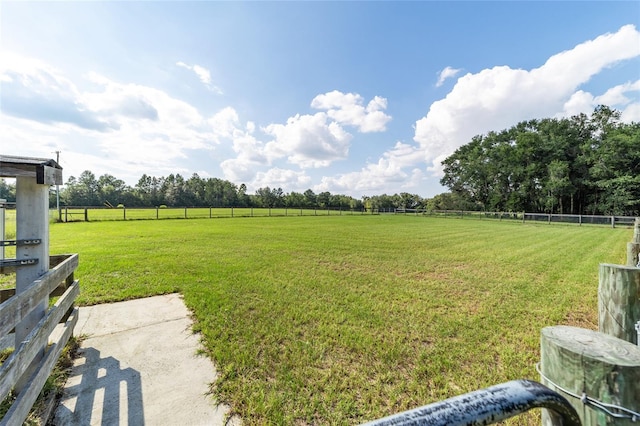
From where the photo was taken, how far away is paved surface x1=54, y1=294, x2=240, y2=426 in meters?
1.85

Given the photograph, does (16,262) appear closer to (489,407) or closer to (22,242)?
(22,242)

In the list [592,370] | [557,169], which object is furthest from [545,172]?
[592,370]

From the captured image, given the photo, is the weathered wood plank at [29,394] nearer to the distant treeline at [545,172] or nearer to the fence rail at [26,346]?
the fence rail at [26,346]

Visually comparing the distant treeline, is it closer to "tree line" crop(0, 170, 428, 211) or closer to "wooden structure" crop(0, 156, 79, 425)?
"tree line" crop(0, 170, 428, 211)

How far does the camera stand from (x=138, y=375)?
7.48 ft

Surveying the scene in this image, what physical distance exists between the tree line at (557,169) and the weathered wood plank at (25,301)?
131ft

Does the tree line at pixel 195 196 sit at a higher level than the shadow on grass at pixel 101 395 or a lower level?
higher

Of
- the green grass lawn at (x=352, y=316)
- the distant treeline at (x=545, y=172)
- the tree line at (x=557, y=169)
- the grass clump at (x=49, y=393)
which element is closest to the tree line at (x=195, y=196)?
the distant treeline at (x=545, y=172)

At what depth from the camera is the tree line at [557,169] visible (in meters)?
27.4

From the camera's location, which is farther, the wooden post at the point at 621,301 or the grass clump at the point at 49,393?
the grass clump at the point at 49,393

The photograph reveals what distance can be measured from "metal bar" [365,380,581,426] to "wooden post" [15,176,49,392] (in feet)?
8.97

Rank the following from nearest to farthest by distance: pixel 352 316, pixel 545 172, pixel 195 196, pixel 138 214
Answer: pixel 352 316 → pixel 138 214 → pixel 545 172 → pixel 195 196

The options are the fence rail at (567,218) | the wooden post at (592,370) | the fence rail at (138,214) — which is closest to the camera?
the wooden post at (592,370)

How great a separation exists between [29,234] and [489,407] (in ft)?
9.92
